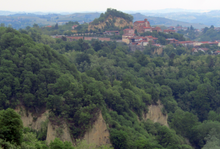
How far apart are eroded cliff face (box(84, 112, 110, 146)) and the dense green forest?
54 centimetres

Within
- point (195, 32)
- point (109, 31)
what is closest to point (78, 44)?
point (109, 31)

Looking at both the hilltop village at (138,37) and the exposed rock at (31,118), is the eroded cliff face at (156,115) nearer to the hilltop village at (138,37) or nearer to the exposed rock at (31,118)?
the exposed rock at (31,118)

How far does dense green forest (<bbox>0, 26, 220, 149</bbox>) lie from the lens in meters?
27.6

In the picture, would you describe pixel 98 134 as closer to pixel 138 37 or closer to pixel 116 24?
pixel 138 37

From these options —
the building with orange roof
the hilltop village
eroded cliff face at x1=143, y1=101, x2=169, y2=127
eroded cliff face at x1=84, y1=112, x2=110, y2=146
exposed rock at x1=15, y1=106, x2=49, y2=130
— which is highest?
the building with orange roof

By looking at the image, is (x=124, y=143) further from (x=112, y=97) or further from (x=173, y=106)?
(x=173, y=106)

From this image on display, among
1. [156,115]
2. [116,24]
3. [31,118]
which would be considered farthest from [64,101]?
[116,24]

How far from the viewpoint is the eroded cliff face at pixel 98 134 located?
27062 millimetres

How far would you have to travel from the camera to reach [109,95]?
113 feet

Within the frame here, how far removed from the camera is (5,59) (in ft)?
106

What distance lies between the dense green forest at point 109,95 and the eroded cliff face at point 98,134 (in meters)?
0.54

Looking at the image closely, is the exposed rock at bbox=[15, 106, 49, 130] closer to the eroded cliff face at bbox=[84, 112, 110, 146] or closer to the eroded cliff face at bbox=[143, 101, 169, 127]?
the eroded cliff face at bbox=[84, 112, 110, 146]

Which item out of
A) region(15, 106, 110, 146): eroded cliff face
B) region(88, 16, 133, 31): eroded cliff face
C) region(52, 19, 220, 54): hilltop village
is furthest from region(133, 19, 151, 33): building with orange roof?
region(15, 106, 110, 146): eroded cliff face

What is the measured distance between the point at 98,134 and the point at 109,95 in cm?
769
